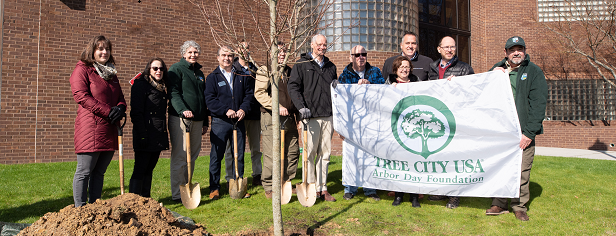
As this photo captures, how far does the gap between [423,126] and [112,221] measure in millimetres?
3521

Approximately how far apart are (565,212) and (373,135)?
8.00ft

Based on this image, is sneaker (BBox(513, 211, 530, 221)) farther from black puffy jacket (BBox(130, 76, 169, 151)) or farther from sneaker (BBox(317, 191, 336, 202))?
black puffy jacket (BBox(130, 76, 169, 151))

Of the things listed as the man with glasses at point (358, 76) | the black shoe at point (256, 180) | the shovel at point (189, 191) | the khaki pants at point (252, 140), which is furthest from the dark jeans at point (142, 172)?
the man with glasses at point (358, 76)

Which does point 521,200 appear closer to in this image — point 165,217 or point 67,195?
point 165,217

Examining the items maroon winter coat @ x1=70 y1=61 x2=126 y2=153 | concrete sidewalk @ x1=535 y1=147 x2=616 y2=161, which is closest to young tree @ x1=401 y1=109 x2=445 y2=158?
maroon winter coat @ x1=70 y1=61 x2=126 y2=153

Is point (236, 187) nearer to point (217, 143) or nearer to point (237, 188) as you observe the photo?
point (237, 188)

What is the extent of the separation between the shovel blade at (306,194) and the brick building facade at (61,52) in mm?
5643

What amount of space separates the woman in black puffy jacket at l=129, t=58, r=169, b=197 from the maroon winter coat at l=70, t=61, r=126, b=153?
402 mm

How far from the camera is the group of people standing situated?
398 cm

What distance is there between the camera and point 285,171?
199 inches

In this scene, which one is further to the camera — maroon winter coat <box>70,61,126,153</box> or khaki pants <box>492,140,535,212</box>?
khaki pants <box>492,140,535,212</box>

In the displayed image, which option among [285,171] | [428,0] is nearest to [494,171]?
[285,171]

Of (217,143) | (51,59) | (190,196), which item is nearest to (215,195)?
(190,196)

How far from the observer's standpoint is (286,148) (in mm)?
5152
